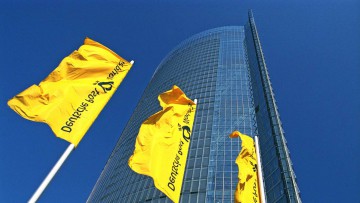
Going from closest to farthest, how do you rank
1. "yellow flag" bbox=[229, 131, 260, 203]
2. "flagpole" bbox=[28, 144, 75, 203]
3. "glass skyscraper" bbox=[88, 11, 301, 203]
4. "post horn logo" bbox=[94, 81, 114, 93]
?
1. "flagpole" bbox=[28, 144, 75, 203]
2. "post horn logo" bbox=[94, 81, 114, 93]
3. "yellow flag" bbox=[229, 131, 260, 203]
4. "glass skyscraper" bbox=[88, 11, 301, 203]

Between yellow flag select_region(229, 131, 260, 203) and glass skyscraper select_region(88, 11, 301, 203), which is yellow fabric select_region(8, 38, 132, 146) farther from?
glass skyscraper select_region(88, 11, 301, 203)

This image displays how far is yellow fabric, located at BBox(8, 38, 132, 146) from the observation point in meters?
11.7

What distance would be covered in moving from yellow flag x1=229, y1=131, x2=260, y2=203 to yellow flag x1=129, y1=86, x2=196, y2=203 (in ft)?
9.49

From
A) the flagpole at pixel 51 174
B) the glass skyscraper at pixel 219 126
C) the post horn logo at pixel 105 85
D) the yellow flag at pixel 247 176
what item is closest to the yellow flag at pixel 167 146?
the post horn logo at pixel 105 85

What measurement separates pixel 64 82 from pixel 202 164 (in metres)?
46.8

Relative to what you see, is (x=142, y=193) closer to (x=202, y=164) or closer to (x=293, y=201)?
(x=202, y=164)

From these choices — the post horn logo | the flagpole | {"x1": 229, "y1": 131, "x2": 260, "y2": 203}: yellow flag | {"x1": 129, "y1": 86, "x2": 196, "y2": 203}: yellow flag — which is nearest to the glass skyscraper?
{"x1": 229, "y1": 131, "x2": 260, "y2": 203}: yellow flag

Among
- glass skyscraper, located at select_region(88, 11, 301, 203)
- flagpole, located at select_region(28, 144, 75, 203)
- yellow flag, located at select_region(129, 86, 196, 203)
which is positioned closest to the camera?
flagpole, located at select_region(28, 144, 75, 203)

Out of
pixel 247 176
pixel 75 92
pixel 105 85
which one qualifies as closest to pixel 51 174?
pixel 75 92

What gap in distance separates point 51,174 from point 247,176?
337 inches

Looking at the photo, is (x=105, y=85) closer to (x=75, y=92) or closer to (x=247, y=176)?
(x=75, y=92)

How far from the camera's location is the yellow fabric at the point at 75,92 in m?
11.7

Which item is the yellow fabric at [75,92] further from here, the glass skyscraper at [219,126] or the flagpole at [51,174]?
the glass skyscraper at [219,126]

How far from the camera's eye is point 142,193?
57438mm
